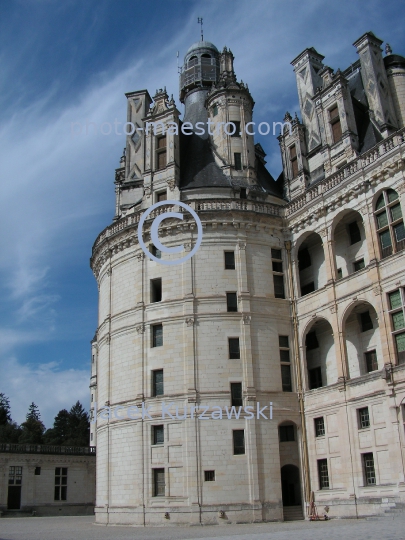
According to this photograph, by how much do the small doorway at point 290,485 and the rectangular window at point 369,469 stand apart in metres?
4.95

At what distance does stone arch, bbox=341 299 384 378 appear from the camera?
27.6m

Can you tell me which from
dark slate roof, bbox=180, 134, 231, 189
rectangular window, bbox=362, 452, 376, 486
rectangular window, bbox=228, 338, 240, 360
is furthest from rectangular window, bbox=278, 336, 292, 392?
dark slate roof, bbox=180, 134, 231, 189

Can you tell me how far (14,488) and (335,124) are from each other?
1498 inches

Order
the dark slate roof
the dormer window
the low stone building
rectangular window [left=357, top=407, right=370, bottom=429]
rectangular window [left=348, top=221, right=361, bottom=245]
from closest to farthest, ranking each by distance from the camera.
Result: rectangular window [left=357, top=407, right=370, bottom=429], rectangular window [left=348, top=221, right=361, bottom=245], the dormer window, the dark slate roof, the low stone building

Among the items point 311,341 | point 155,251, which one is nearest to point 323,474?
point 311,341

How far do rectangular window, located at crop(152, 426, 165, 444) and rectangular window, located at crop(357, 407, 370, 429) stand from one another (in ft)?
33.1

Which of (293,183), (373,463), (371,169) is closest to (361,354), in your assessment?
(373,463)

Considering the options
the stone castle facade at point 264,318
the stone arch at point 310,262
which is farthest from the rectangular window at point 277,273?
the stone arch at point 310,262

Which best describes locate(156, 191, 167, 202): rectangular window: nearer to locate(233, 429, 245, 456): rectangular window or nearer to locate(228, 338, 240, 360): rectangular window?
locate(228, 338, 240, 360): rectangular window

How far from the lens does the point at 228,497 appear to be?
27672 millimetres

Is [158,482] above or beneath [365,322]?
beneath

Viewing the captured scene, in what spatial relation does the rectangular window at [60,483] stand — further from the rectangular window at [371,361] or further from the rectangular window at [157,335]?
the rectangular window at [371,361]

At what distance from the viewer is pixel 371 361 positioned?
27797mm

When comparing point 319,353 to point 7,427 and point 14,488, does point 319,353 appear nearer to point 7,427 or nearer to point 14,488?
point 14,488
